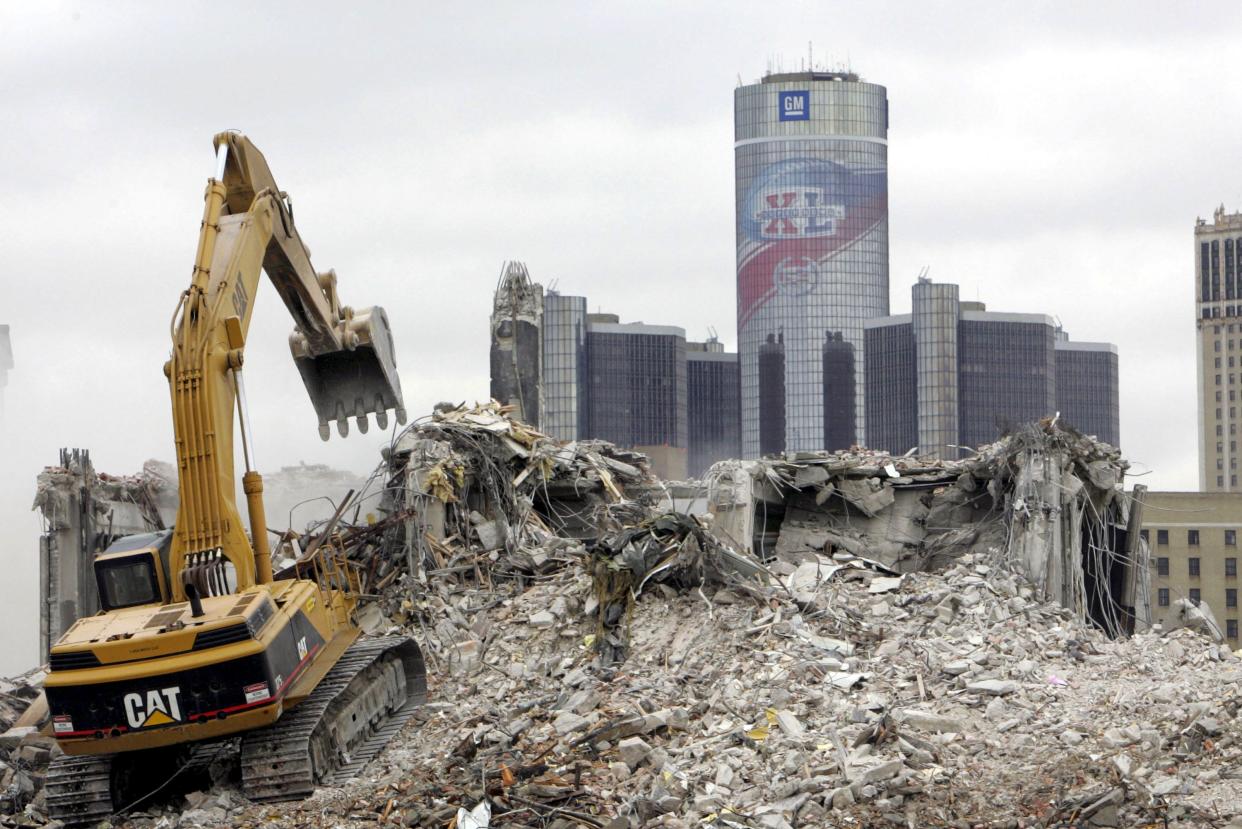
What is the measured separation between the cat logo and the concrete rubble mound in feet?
3.02

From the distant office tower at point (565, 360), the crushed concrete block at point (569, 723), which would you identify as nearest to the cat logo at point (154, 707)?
the crushed concrete block at point (569, 723)

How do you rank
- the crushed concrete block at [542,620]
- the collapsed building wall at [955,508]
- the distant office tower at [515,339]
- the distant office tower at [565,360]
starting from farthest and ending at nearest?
the distant office tower at [565,360] < the distant office tower at [515,339] < the collapsed building wall at [955,508] < the crushed concrete block at [542,620]

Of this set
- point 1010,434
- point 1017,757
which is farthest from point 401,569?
point 1017,757

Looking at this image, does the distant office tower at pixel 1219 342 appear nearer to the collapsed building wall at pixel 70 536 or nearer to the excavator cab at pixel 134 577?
the collapsed building wall at pixel 70 536

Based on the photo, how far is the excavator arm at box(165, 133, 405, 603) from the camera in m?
14.1

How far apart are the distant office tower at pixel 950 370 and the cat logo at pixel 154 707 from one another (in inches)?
6964

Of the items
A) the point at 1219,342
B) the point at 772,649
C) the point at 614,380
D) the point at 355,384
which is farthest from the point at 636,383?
the point at 772,649

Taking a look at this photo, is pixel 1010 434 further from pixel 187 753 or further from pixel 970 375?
pixel 970 375

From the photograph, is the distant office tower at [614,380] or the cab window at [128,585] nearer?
the cab window at [128,585]

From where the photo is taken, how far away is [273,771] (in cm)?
1376

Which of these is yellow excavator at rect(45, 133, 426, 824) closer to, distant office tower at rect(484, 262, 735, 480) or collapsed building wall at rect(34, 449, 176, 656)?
collapsed building wall at rect(34, 449, 176, 656)

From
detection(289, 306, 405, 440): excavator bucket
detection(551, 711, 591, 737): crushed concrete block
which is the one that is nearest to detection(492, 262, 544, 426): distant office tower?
detection(289, 306, 405, 440): excavator bucket

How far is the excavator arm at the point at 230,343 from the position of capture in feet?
46.2

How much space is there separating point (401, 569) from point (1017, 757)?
8795mm
